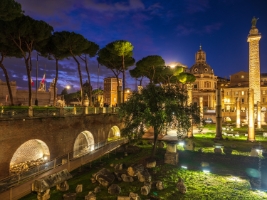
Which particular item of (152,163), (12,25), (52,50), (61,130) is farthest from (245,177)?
(52,50)

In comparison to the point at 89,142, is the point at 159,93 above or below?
above

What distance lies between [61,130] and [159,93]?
30.8ft

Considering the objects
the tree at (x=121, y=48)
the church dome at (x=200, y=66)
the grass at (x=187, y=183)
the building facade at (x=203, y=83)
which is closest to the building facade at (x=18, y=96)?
the tree at (x=121, y=48)

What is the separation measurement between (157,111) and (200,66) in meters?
80.8

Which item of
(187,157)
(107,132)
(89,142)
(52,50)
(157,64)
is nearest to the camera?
(187,157)

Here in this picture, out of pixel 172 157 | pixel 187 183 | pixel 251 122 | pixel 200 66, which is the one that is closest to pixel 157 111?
pixel 172 157

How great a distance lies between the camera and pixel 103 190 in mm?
12789

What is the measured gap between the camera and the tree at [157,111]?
15.9m

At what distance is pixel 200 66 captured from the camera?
299 ft

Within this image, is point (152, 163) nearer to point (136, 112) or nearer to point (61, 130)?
point (136, 112)

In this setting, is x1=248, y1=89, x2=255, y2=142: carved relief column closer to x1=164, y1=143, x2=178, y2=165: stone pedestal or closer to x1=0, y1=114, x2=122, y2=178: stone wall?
x1=164, y1=143, x2=178, y2=165: stone pedestal

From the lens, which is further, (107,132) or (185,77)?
(185,77)

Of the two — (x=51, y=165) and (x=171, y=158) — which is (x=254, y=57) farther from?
(x=51, y=165)

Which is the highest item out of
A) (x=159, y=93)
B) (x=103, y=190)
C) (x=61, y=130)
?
(x=159, y=93)
